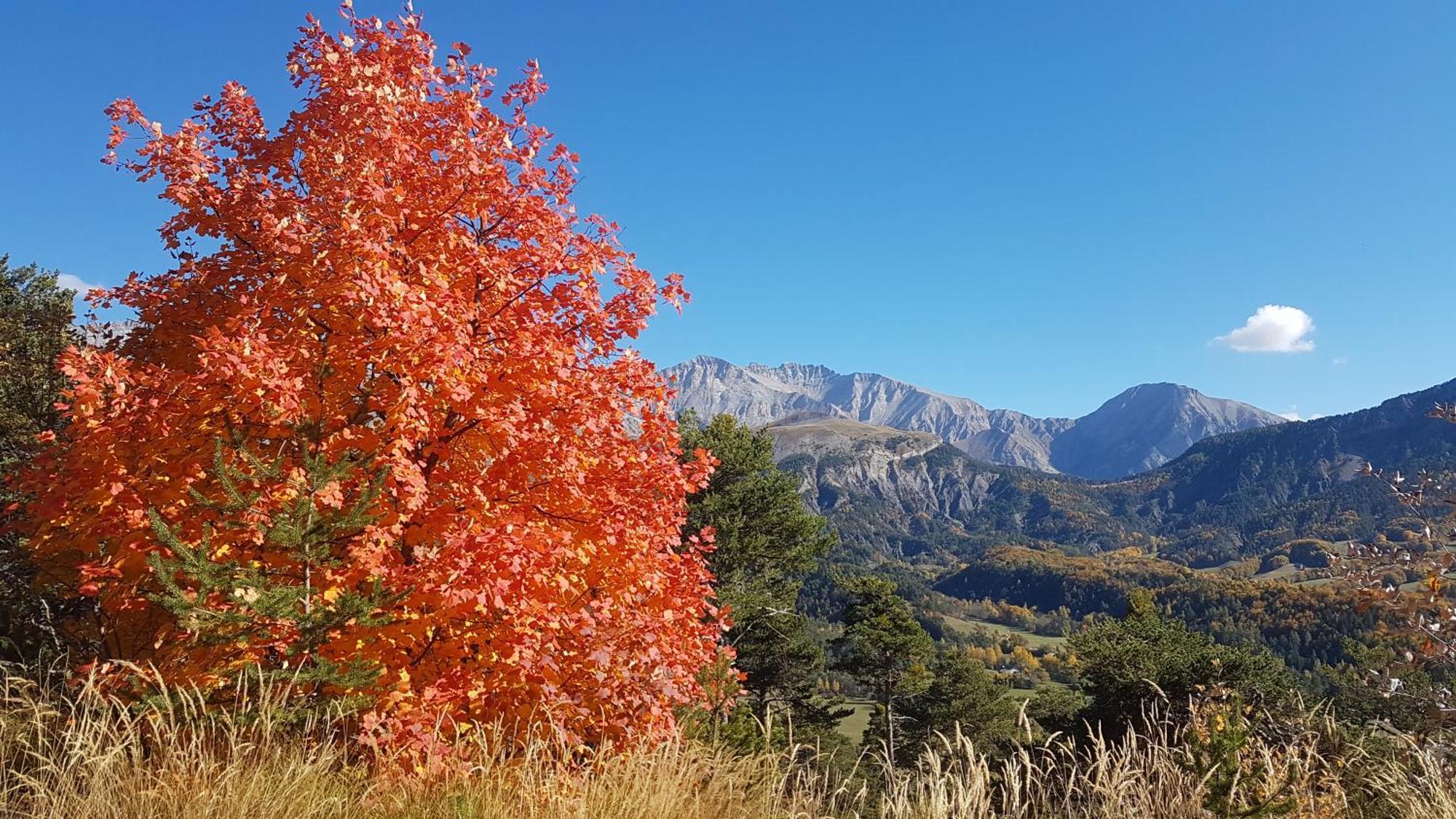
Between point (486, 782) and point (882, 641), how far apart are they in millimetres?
47772

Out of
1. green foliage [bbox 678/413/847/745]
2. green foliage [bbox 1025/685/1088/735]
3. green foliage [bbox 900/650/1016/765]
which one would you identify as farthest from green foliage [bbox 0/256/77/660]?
green foliage [bbox 900/650/1016/765]

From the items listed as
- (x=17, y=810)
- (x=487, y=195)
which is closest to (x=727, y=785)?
(x=17, y=810)

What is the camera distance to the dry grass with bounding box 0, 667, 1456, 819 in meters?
5.34

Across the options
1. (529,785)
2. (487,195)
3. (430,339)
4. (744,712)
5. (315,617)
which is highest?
(487,195)

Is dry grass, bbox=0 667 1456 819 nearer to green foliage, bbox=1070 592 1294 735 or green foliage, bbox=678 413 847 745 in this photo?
green foliage, bbox=678 413 847 745

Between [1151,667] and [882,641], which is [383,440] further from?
[882,641]

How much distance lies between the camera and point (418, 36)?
1065cm

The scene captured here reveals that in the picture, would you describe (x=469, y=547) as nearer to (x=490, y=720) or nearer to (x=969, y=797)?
(x=490, y=720)

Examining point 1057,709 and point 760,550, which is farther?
point 1057,709

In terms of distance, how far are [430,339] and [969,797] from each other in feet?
21.5

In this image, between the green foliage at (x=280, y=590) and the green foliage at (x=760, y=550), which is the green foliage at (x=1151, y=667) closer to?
the green foliage at (x=760, y=550)

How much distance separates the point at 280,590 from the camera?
6.91 metres

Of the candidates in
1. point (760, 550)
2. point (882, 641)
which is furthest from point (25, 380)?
point (882, 641)

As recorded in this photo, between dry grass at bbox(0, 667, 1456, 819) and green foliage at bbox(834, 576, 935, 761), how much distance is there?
44.5 m
